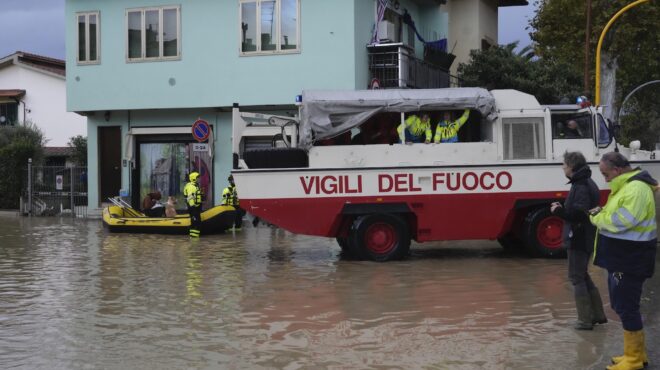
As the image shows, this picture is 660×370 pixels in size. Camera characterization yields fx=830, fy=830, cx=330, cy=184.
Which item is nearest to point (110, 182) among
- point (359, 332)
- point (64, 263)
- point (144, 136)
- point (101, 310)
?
point (144, 136)

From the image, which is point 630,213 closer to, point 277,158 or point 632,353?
point 632,353

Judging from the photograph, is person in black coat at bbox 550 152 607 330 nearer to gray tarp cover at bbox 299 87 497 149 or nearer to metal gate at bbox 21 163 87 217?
gray tarp cover at bbox 299 87 497 149

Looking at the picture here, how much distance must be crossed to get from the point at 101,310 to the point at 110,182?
18461mm

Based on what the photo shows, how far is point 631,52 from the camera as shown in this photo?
111 ft

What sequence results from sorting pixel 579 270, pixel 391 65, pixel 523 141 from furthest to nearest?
pixel 391 65 < pixel 523 141 < pixel 579 270

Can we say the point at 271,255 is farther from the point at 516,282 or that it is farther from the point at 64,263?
the point at 516,282

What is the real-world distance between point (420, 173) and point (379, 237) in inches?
51.0

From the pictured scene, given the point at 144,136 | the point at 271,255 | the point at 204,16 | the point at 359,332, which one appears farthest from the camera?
the point at 144,136

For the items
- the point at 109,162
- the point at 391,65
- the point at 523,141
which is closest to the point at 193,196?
the point at 391,65

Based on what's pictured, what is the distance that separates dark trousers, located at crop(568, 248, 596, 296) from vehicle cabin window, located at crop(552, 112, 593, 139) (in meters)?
6.20

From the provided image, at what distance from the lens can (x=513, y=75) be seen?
→ 29609mm

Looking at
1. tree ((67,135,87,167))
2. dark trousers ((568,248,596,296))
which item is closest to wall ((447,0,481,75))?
tree ((67,135,87,167))

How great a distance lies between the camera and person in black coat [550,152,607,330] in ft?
25.8

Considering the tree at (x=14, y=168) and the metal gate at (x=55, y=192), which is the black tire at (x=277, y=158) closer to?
the metal gate at (x=55, y=192)
